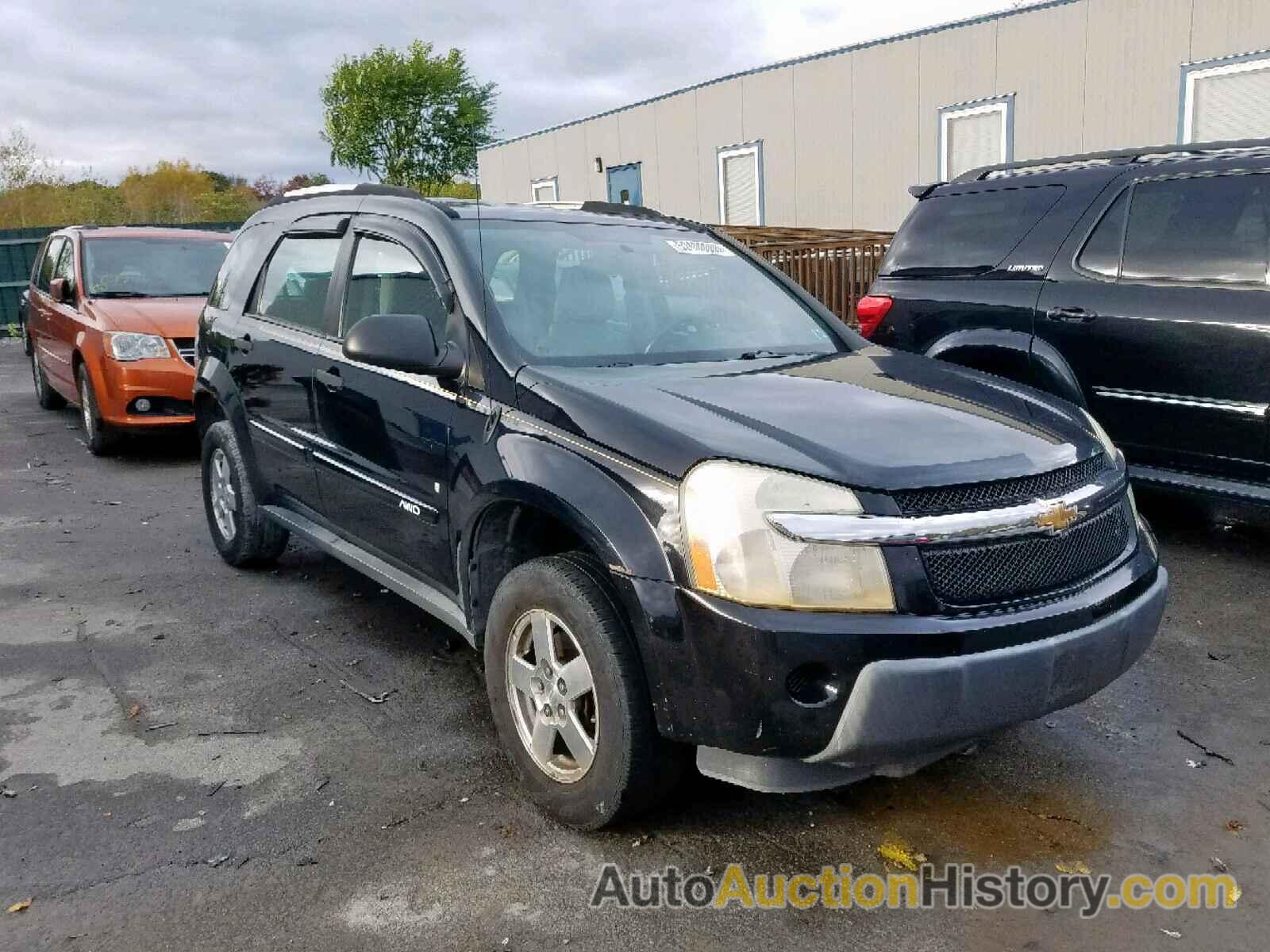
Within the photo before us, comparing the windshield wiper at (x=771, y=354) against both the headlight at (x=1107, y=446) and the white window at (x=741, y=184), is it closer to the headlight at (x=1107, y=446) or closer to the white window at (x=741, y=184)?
the headlight at (x=1107, y=446)

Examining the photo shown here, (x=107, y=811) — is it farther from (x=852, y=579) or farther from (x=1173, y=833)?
(x=1173, y=833)

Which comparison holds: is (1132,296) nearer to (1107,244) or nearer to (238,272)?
(1107,244)

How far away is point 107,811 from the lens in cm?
328

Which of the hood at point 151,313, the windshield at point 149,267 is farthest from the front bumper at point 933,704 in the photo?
the windshield at point 149,267

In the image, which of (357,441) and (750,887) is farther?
(357,441)

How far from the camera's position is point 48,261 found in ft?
35.9

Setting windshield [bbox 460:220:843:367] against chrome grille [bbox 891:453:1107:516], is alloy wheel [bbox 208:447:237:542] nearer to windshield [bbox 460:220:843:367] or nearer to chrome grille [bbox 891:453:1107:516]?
windshield [bbox 460:220:843:367]

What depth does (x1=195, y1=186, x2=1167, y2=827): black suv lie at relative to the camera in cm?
262

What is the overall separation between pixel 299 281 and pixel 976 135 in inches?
488

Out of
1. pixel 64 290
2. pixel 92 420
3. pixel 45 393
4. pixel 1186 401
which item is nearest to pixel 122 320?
pixel 92 420

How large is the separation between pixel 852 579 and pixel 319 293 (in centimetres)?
286

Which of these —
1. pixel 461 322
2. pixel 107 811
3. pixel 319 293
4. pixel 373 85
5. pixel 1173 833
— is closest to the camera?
pixel 1173 833

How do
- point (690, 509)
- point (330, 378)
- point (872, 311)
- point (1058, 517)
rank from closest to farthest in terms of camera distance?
point (690, 509), point (1058, 517), point (330, 378), point (872, 311)

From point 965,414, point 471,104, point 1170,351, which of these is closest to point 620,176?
point 1170,351
